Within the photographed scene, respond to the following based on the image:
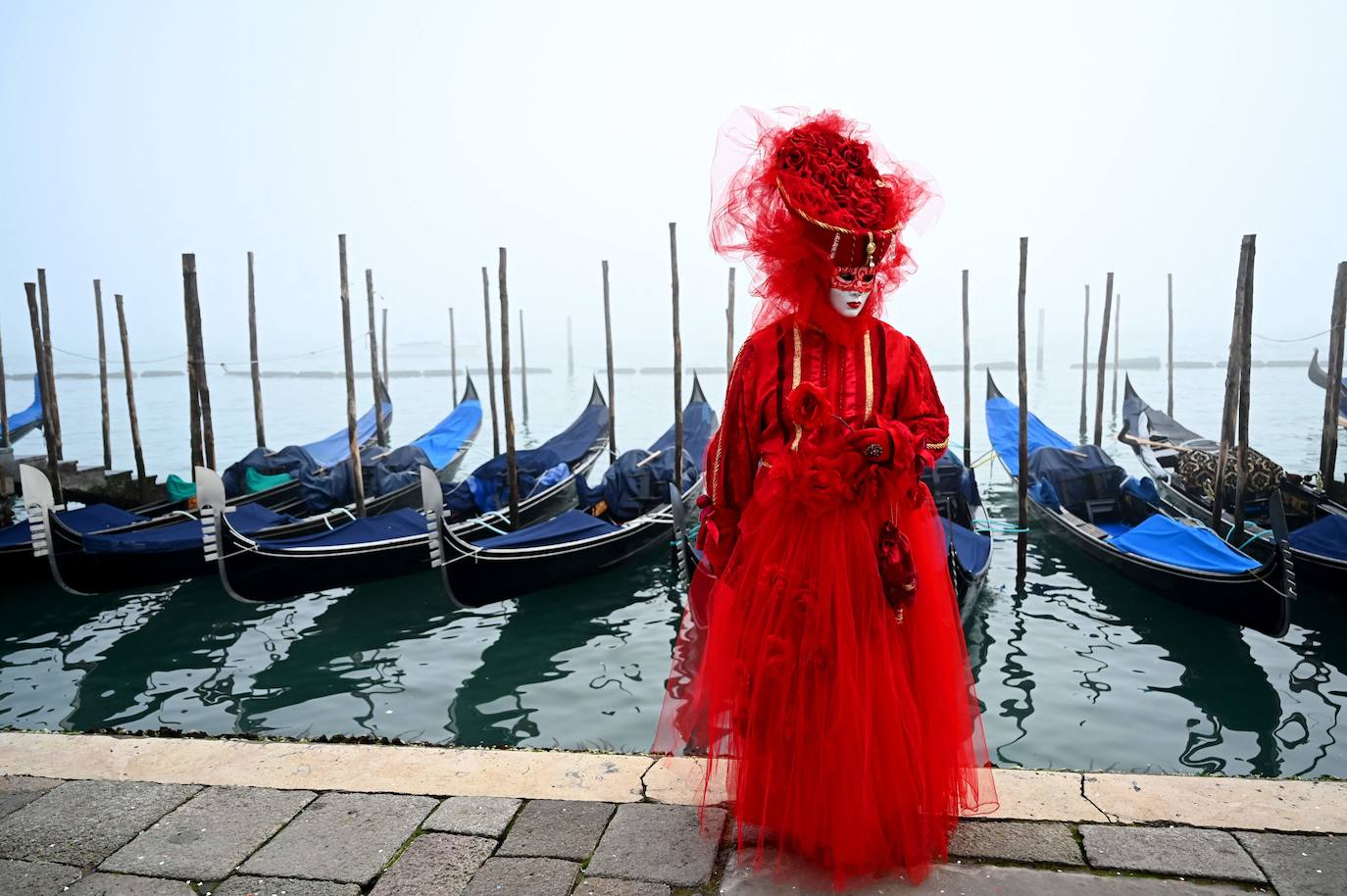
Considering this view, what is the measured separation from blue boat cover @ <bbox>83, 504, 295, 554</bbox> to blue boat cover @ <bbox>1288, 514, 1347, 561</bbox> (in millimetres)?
6906

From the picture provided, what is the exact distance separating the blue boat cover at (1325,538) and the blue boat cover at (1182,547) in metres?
0.48

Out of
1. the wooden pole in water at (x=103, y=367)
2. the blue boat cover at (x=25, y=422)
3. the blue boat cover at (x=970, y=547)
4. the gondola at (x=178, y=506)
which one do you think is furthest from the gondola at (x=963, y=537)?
the blue boat cover at (x=25, y=422)

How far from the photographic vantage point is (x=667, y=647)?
5.50 meters

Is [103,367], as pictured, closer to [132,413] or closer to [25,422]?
[132,413]

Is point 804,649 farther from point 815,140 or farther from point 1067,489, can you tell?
point 1067,489

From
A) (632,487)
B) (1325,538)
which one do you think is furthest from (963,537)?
(632,487)

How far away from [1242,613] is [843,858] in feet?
15.0

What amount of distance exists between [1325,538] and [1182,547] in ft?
2.76

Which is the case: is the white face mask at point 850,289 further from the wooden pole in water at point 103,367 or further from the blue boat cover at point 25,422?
the blue boat cover at point 25,422

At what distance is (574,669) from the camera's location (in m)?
5.14

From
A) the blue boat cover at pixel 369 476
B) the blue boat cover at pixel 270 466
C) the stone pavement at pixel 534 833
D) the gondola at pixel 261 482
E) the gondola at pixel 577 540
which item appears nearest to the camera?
the stone pavement at pixel 534 833

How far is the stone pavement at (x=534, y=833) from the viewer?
1.56m

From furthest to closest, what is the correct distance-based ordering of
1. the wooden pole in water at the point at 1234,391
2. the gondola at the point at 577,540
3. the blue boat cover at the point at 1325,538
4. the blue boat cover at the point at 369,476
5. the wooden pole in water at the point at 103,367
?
the wooden pole in water at the point at 103,367 → the blue boat cover at the point at 369,476 → the wooden pole in water at the point at 1234,391 → the gondola at the point at 577,540 → the blue boat cover at the point at 1325,538

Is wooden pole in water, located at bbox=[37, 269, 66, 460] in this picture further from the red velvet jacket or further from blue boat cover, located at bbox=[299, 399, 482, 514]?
the red velvet jacket
